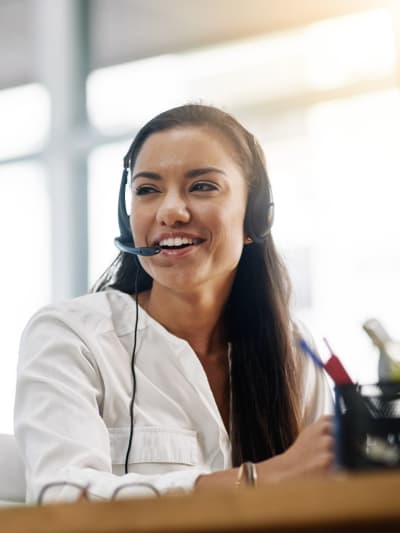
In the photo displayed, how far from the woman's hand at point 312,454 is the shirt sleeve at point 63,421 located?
119 mm

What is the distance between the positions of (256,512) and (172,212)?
1091 mm

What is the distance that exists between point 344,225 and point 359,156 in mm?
251

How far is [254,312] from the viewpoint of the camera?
5.84 feet

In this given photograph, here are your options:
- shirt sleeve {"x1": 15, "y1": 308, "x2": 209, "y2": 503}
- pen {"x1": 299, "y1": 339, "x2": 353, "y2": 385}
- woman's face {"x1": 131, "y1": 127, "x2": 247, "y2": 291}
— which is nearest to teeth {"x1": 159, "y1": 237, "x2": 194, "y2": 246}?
woman's face {"x1": 131, "y1": 127, "x2": 247, "y2": 291}

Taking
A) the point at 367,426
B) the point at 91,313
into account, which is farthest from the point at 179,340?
the point at 367,426

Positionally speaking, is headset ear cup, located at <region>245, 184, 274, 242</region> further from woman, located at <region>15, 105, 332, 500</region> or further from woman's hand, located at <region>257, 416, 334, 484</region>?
woman's hand, located at <region>257, 416, 334, 484</region>

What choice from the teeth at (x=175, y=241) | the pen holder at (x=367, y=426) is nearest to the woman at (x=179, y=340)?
the teeth at (x=175, y=241)

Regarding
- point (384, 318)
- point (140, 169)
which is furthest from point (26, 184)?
point (140, 169)

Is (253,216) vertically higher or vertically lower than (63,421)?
higher

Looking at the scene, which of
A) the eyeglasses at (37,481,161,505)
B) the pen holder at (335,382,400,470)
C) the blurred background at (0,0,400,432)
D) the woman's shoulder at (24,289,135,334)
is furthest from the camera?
the blurred background at (0,0,400,432)

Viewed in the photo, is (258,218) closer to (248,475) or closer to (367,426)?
(248,475)

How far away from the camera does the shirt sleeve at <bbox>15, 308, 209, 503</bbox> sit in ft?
3.58

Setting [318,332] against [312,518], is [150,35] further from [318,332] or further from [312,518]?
[312,518]

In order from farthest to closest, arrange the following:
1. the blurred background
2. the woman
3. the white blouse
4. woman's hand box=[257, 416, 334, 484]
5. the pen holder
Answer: the blurred background, the woman, the white blouse, woman's hand box=[257, 416, 334, 484], the pen holder
